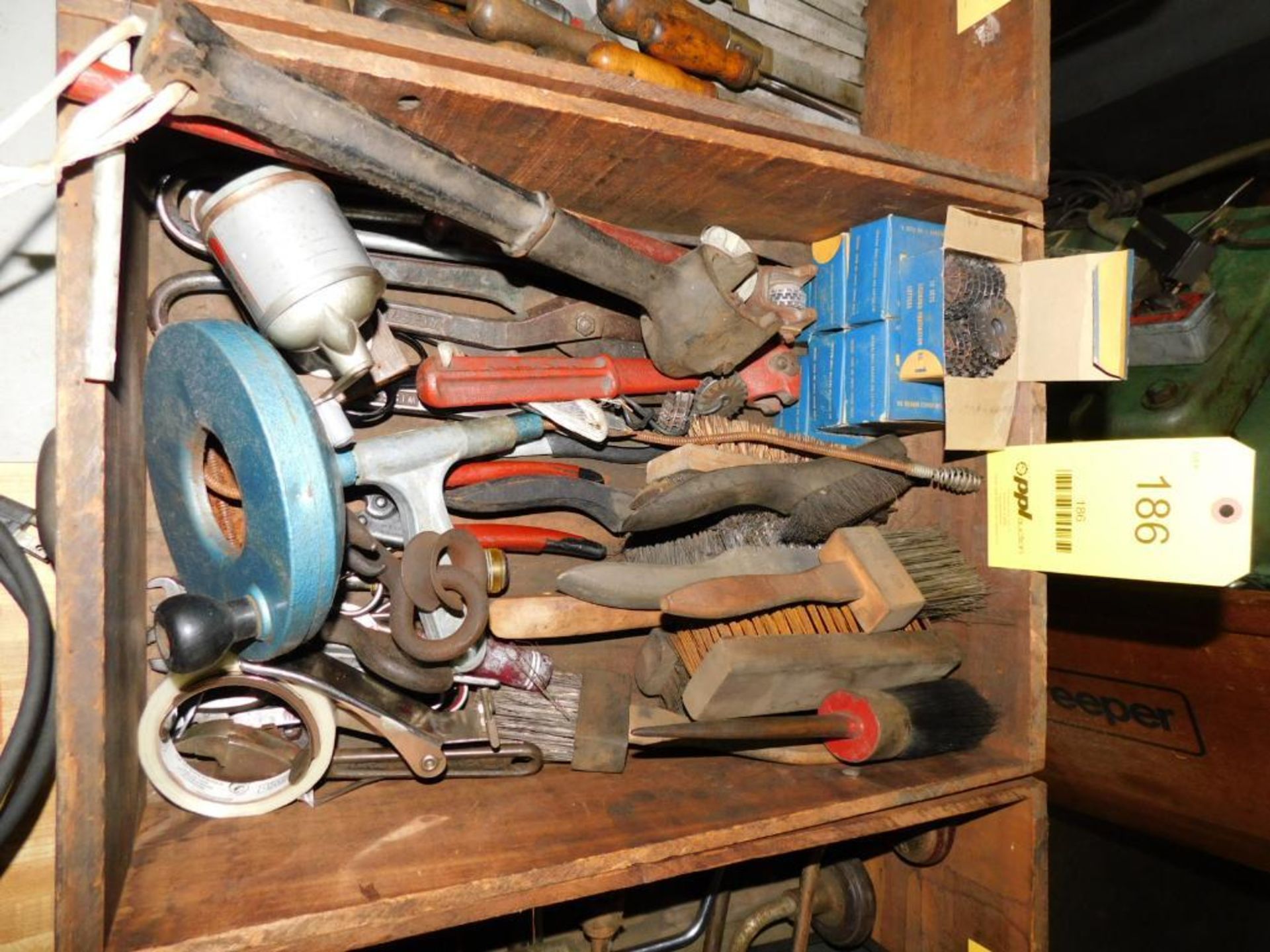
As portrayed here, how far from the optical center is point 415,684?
0.77 metres

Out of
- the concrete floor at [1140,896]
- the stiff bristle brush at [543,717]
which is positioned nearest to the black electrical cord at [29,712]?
the stiff bristle brush at [543,717]

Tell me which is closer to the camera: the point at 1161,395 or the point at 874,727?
the point at 874,727

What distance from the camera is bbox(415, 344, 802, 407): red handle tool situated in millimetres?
805

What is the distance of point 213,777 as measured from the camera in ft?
2.39

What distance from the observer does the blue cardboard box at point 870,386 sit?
90cm

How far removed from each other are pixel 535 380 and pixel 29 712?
51 centimetres

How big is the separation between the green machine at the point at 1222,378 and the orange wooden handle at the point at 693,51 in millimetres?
998

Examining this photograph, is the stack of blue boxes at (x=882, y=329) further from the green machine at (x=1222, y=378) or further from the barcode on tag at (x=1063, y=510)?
the green machine at (x=1222, y=378)

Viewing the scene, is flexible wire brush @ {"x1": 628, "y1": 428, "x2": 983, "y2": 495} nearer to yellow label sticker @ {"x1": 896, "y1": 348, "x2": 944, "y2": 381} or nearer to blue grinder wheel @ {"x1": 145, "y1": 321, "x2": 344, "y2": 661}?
yellow label sticker @ {"x1": 896, "y1": 348, "x2": 944, "y2": 381}

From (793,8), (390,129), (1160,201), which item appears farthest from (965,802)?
(1160,201)

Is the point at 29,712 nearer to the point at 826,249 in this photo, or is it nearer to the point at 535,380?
the point at 535,380

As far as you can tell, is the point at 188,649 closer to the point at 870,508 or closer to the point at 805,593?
the point at 805,593

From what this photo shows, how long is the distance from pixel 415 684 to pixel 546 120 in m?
0.51

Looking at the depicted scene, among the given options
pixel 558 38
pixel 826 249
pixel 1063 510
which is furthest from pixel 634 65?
pixel 1063 510
